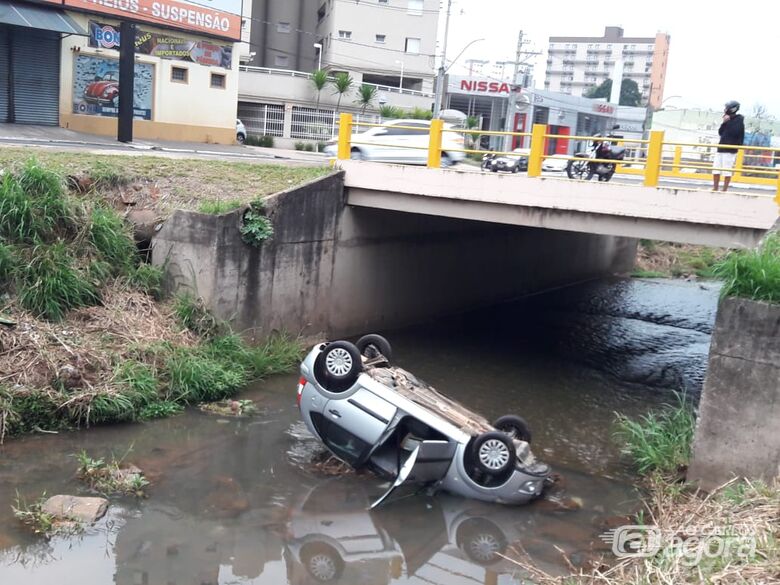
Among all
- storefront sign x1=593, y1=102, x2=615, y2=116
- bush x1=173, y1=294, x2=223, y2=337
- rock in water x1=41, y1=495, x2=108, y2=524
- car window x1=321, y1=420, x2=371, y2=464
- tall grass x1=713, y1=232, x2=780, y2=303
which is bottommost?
rock in water x1=41, y1=495, x2=108, y2=524

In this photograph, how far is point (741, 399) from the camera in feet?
27.3

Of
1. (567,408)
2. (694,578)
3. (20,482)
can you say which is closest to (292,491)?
(20,482)

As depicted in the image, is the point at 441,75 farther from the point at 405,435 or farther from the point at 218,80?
the point at 405,435

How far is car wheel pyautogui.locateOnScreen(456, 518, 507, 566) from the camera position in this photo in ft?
26.1

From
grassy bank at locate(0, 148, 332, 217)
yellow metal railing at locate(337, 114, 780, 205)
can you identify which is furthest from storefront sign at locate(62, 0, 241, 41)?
yellow metal railing at locate(337, 114, 780, 205)

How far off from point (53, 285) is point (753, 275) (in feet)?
28.6

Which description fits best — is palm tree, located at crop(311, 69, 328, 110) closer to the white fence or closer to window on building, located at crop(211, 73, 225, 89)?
the white fence

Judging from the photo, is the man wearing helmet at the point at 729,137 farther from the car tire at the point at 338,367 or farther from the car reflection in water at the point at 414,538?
the car tire at the point at 338,367

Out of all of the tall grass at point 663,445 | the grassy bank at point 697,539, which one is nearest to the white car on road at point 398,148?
the tall grass at point 663,445

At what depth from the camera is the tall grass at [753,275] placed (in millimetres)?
8289

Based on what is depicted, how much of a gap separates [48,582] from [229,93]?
2774 cm

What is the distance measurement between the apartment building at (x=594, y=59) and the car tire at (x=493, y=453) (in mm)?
139108

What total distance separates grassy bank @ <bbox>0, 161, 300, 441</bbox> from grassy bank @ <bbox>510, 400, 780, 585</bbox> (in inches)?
219

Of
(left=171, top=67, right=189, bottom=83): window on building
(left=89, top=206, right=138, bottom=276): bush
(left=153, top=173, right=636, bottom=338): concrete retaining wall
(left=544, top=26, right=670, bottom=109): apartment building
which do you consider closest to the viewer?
(left=89, top=206, right=138, bottom=276): bush
